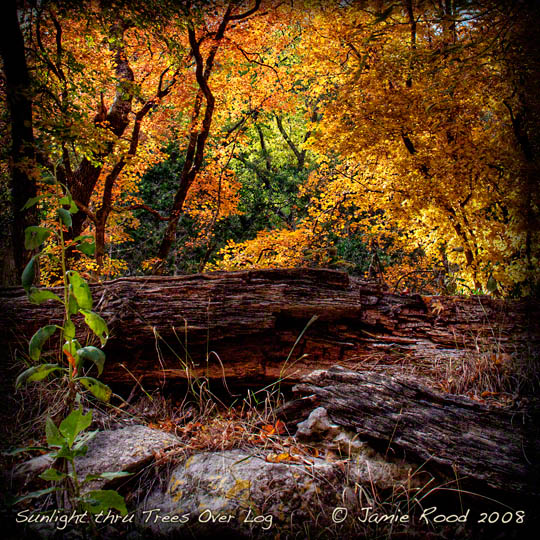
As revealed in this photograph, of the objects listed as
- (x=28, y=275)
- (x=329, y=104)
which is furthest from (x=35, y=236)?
(x=329, y=104)

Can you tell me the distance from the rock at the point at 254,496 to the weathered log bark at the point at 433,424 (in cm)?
15

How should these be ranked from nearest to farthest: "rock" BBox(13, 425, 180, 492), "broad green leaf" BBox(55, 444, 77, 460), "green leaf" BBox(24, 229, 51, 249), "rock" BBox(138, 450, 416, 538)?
"broad green leaf" BBox(55, 444, 77, 460), "green leaf" BBox(24, 229, 51, 249), "rock" BBox(138, 450, 416, 538), "rock" BBox(13, 425, 180, 492)

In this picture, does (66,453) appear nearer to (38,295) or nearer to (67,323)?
(67,323)

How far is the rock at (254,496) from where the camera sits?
1.14 metres

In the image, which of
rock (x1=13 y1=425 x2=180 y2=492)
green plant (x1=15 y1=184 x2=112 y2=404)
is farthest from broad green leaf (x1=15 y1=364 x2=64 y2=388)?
rock (x1=13 y1=425 x2=180 y2=492)

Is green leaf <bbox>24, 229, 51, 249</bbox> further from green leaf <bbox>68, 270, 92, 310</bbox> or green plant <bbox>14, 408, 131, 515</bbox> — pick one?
green plant <bbox>14, 408, 131, 515</bbox>

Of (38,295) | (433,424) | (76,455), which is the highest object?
(38,295)

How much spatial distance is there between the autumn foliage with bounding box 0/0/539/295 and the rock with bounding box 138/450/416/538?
109 centimetres

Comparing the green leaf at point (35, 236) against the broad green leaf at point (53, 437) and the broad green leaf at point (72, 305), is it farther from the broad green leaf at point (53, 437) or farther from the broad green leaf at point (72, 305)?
the broad green leaf at point (53, 437)

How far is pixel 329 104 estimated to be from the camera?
12.1 ft

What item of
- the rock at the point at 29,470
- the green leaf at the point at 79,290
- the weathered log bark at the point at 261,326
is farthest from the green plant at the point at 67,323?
the weathered log bark at the point at 261,326

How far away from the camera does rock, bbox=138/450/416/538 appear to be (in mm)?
1144

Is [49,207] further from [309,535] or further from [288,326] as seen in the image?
[309,535]

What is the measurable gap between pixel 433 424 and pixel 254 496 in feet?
2.59
